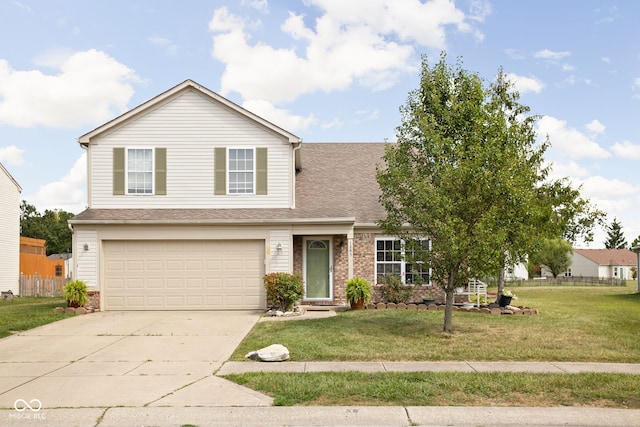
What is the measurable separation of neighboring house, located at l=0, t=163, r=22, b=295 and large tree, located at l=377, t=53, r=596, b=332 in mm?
24025

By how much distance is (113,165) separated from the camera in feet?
61.6

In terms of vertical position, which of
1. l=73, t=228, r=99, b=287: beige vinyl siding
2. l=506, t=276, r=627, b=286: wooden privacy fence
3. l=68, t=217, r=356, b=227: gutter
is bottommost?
l=506, t=276, r=627, b=286: wooden privacy fence

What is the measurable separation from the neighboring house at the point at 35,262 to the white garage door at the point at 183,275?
17563 mm

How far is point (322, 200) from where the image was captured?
20.0 metres

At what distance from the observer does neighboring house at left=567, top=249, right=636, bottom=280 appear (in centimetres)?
7238

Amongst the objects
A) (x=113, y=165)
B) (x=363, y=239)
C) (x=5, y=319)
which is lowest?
(x=5, y=319)

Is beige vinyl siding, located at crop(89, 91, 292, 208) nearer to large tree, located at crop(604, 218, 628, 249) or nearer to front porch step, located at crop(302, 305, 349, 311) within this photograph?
front porch step, located at crop(302, 305, 349, 311)

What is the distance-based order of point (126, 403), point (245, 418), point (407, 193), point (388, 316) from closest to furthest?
point (245, 418) → point (126, 403) → point (407, 193) → point (388, 316)

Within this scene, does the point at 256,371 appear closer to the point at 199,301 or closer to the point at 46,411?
the point at 46,411

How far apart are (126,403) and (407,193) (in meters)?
8.02

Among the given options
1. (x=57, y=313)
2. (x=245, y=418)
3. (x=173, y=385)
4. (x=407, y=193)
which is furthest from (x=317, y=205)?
(x=245, y=418)

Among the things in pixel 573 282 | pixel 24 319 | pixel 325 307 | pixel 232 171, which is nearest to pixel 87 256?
pixel 24 319

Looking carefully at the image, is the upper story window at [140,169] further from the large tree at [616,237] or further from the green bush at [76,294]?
the large tree at [616,237]

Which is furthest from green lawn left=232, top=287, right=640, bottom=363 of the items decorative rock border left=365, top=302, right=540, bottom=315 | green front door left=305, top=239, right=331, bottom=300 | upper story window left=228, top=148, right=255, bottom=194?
upper story window left=228, top=148, right=255, bottom=194
